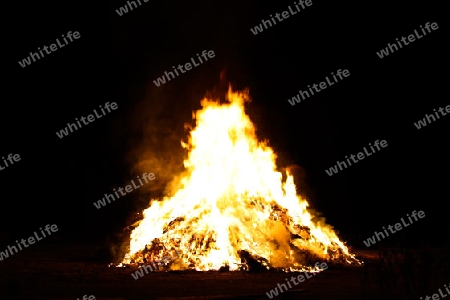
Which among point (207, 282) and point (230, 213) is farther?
point (230, 213)

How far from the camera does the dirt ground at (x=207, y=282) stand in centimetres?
1212

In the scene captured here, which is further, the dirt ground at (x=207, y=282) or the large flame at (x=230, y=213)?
the large flame at (x=230, y=213)

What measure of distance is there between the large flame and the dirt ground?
88 centimetres

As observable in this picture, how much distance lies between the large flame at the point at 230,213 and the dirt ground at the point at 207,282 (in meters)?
0.88

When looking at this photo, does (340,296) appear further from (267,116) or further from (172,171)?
(267,116)

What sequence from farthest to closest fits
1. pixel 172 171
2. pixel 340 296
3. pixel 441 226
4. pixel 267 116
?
pixel 267 116 < pixel 441 226 < pixel 172 171 < pixel 340 296

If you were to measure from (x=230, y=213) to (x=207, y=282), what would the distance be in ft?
11.8

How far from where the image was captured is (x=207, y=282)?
14.6 metres

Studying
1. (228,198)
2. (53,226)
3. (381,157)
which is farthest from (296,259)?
(381,157)

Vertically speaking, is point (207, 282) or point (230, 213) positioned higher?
point (230, 213)

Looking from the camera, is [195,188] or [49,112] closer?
[195,188]

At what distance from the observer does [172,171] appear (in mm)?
22500

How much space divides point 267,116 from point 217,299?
2527cm

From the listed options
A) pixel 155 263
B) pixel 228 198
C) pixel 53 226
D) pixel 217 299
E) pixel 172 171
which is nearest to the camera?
pixel 217 299
